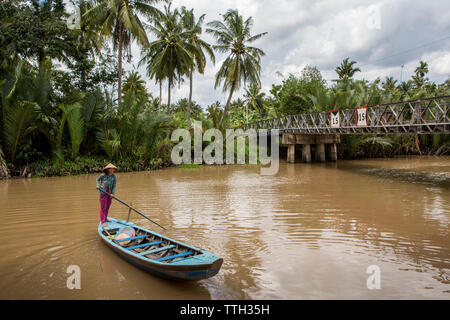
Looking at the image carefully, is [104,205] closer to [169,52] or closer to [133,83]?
[169,52]

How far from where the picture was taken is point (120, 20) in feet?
54.8

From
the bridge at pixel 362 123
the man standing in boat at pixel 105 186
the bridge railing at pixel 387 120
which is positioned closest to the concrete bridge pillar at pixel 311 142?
the bridge at pixel 362 123

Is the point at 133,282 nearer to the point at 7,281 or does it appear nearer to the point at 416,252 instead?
the point at 7,281

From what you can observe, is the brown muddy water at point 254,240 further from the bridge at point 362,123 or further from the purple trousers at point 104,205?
the bridge at point 362,123

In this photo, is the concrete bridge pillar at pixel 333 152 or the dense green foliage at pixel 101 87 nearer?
the dense green foliage at pixel 101 87

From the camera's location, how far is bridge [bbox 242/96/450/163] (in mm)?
11281

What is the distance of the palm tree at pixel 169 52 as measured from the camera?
20.4 m

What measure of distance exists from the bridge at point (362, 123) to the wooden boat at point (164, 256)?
391 inches

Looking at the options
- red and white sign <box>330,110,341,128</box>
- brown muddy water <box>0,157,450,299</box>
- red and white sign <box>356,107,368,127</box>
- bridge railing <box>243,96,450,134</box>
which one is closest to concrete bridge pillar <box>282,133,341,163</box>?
bridge railing <box>243,96,450,134</box>

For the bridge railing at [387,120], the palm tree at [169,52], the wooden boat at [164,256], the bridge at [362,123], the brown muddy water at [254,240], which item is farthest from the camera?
the palm tree at [169,52]

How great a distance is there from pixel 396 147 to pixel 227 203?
20191 mm

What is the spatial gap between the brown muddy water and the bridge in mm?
2291

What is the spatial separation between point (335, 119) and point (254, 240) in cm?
1236
